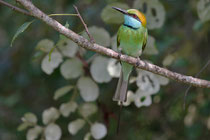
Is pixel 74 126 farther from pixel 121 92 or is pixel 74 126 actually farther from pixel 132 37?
pixel 132 37

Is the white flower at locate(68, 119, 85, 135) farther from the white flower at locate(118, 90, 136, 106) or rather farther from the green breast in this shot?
the green breast

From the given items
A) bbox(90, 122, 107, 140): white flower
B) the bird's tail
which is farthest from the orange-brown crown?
bbox(90, 122, 107, 140): white flower

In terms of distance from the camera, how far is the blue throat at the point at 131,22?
233 centimetres

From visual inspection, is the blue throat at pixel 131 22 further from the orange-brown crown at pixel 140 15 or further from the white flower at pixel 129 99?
the white flower at pixel 129 99

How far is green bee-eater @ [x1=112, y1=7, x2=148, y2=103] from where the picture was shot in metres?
2.35

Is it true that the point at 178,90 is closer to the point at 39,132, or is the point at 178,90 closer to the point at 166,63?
the point at 166,63

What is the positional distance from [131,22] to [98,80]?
45 centimetres

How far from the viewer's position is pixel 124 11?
7.59 feet

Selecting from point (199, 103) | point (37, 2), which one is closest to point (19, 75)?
point (37, 2)

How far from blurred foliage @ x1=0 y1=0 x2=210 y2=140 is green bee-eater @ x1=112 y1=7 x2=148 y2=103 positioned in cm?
6

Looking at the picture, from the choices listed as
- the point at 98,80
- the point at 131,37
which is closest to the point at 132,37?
the point at 131,37

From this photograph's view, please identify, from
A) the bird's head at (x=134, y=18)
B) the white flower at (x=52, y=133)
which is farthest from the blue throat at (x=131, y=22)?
the white flower at (x=52, y=133)

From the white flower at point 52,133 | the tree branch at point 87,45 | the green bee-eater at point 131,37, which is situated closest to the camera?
the tree branch at point 87,45

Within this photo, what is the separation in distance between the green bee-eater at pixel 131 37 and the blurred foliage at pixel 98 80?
0.06 metres
